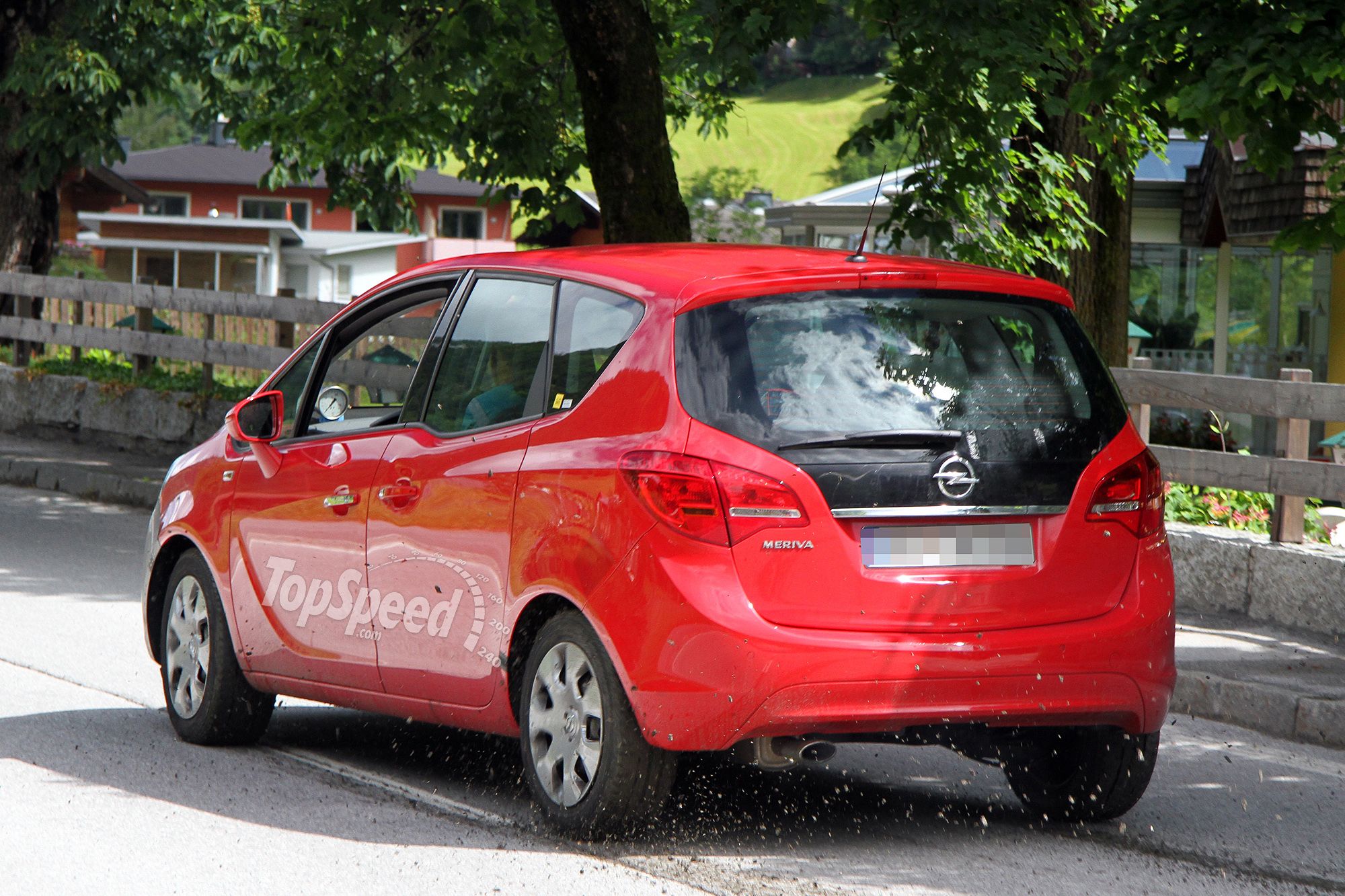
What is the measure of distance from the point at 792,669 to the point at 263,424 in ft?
8.43

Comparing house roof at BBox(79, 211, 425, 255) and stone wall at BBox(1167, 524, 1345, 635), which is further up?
house roof at BBox(79, 211, 425, 255)

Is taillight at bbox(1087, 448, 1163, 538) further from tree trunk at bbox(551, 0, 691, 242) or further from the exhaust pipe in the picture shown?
tree trunk at bbox(551, 0, 691, 242)

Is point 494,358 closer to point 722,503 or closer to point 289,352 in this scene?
point 722,503

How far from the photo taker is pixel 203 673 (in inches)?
261

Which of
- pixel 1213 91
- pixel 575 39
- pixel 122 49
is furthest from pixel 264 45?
pixel 1213 91

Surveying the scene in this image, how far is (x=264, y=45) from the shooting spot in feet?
83.8

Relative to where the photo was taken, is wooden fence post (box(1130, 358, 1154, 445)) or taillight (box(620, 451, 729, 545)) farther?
wooden fence post (box(1130, 358, 1154, 445))

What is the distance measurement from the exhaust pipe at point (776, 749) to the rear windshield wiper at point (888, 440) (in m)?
0.79

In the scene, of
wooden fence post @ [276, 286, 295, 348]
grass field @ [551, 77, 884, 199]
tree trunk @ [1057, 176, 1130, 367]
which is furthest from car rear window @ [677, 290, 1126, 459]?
Result: grass field @ [551, 77, 884, 199]

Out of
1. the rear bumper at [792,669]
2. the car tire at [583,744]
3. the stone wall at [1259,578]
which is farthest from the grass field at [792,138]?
the rear bumper at [792,669]

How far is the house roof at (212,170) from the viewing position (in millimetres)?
74250

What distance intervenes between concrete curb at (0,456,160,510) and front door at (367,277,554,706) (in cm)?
906

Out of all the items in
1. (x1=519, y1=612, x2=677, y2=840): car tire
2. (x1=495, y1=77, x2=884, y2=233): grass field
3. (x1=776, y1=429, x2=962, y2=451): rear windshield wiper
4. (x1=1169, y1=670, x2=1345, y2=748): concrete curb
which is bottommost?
(x1=1169, y1=670, x2=1345, y2=748): concrete curb

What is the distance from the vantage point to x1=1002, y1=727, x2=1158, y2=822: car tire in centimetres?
538
